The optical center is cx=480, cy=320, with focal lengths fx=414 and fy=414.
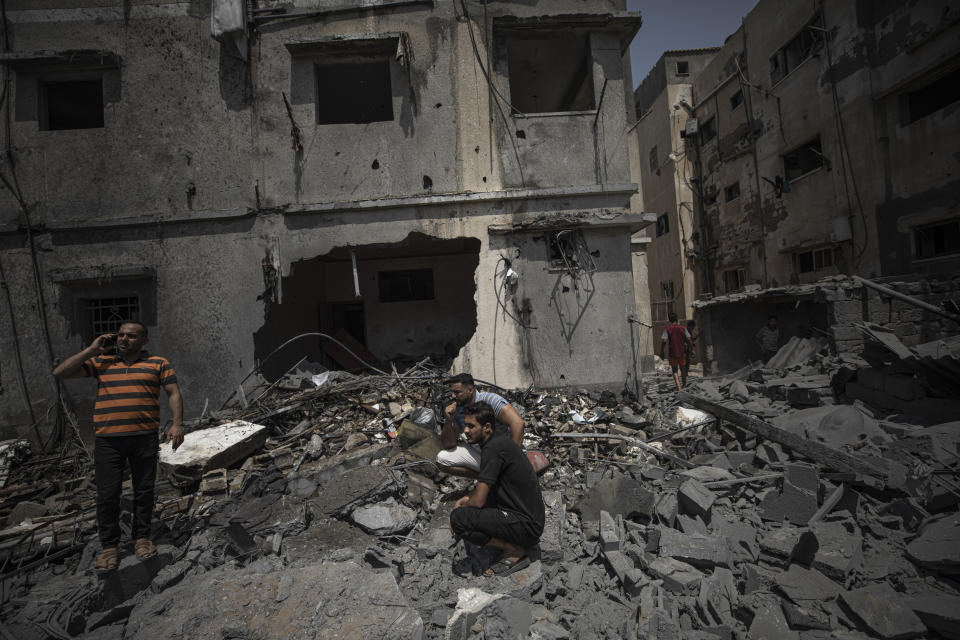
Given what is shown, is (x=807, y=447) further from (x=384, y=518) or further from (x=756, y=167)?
(x=756, y=167)

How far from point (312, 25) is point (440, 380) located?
24.1ft

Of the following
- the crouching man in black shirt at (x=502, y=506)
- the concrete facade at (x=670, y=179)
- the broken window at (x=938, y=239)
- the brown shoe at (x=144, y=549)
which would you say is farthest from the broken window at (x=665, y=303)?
the brown shoe at (x=144, y=549)

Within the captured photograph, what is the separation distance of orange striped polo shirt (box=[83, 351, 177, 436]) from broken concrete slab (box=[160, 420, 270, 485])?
1444mm

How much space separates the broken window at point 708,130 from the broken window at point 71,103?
781 inches

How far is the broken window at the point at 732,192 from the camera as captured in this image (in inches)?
640

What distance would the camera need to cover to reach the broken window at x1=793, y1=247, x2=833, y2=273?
12.6 m

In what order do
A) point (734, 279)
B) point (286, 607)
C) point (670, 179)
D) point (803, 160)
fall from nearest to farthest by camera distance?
1. point (286, 607)
2. point (803, 160)
3. point (734, 279)
4. point (670, 179)

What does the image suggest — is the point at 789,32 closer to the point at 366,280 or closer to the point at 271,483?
the point at 366,280

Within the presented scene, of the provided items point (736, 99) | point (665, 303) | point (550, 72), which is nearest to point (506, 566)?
point (550, 72)

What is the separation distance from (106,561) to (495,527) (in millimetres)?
3468

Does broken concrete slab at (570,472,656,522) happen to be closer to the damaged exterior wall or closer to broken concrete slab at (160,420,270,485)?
broken concrete slab at (160,420,270,485)

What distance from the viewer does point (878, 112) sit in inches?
421

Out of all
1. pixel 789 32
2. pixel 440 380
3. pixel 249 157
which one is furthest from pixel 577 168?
pixel 789 32

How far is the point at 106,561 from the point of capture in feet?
12.0
